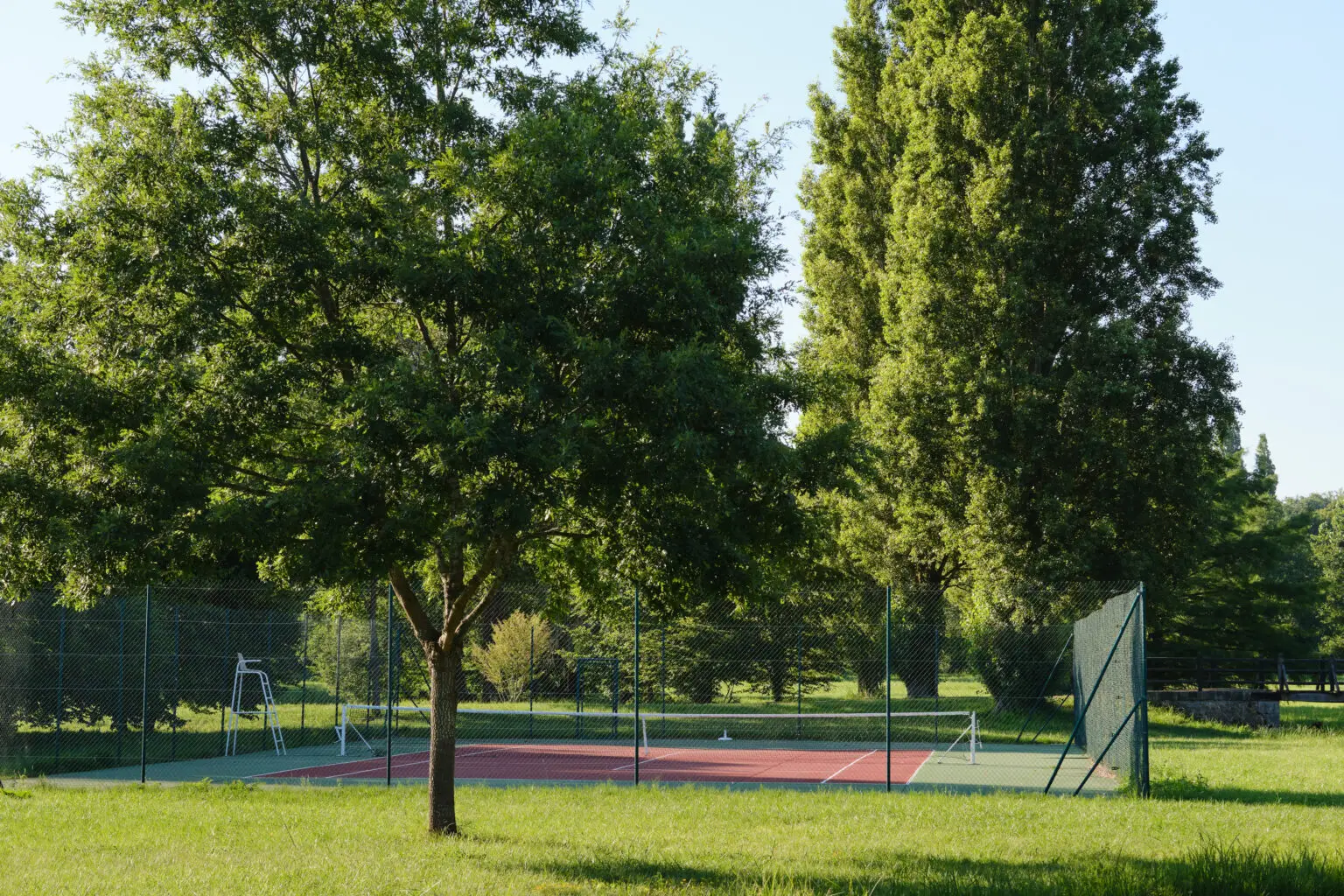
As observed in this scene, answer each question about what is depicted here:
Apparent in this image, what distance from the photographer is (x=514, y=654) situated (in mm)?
32562

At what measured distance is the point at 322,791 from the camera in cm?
1719

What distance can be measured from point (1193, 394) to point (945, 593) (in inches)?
325

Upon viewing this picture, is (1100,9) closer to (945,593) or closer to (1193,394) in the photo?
(1193,394)

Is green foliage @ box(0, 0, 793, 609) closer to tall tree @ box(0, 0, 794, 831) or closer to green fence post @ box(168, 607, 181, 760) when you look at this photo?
tall tree @ box(0, 0, 794, 831)

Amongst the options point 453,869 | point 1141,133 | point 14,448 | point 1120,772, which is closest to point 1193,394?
point 1141,133

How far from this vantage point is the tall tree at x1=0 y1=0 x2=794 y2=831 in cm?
1014

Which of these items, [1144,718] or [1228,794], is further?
[1228,794]

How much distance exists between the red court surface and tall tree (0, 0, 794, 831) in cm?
947

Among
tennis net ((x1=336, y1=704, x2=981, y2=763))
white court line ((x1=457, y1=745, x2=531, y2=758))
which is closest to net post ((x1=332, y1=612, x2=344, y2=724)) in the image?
tennis net ((x1=336, y1=704, x2=981, y2=763))

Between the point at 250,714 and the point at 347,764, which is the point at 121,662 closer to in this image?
the point at 347,764

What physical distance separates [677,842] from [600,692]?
61.2 feet

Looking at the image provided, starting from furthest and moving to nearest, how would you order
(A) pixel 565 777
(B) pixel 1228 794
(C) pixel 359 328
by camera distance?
(A) pixel 565 777 → (B) pixel 1228 794 → (C) pixel 359 328

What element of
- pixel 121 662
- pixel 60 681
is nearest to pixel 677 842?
pixel 60 681

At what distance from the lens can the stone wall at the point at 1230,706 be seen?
105 ft
